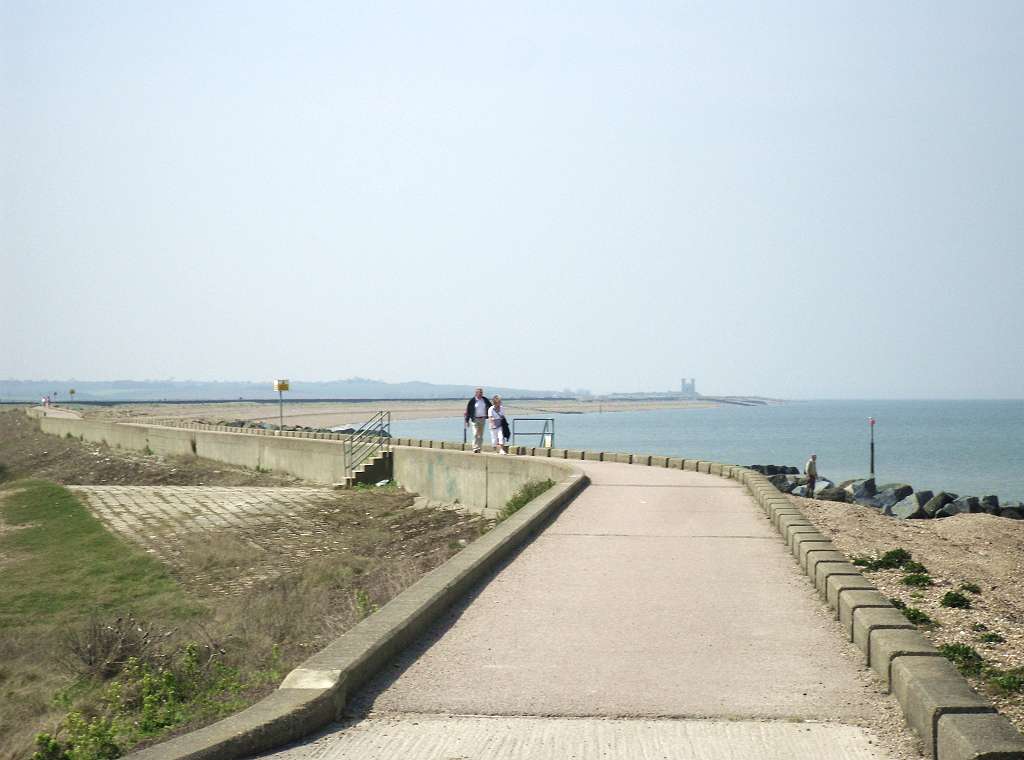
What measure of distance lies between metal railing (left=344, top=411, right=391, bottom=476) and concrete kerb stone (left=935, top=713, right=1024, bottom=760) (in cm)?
2518

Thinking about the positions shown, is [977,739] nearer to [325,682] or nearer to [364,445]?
[325,682]

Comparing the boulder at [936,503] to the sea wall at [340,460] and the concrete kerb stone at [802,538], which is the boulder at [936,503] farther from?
the concrete kerb stone at [802,538]

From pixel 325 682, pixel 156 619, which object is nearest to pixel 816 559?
pixel 325 682

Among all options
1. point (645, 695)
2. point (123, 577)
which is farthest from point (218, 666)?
point (123, 577)

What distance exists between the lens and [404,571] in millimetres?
14219

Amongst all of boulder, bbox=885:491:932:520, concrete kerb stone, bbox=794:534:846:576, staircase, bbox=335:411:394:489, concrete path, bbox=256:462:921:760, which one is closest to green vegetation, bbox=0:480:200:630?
staircase, bbox=335:411:394:489

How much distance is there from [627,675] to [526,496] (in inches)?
484

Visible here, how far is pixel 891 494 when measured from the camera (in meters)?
39.1

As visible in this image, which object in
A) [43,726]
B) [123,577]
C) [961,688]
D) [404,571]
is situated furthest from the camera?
[123,577]

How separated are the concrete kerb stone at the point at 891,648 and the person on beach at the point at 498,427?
2071 centimetres

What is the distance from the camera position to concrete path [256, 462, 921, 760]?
5516 millimetres

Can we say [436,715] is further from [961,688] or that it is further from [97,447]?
[97,447]

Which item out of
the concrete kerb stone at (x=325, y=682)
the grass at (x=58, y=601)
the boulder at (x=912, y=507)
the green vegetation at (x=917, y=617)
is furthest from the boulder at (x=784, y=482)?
the concrete kerb stone at (x=325, y=682)

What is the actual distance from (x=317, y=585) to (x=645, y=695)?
9.27 metres
